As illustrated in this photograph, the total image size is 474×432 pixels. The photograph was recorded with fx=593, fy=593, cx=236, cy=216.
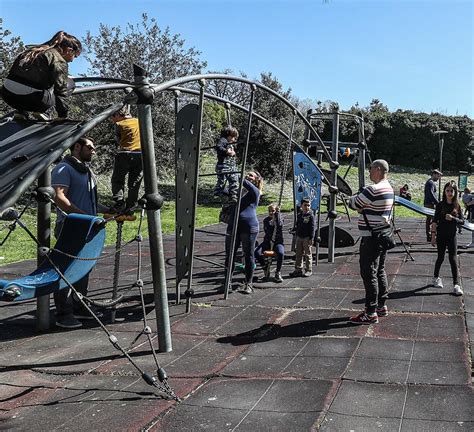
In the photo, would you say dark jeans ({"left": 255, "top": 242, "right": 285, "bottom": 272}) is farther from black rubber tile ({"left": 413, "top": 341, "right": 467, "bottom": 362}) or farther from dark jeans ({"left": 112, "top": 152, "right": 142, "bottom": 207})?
black rubber tile ({"left": 413, "top": 341, "right": 467, "bottom": 362})

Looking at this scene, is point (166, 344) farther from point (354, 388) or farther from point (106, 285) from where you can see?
point (106, 285)

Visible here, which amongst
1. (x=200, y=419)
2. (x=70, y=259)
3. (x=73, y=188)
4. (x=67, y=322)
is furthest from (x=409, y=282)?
(x=200, y=419)

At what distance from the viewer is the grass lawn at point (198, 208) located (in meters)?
12.1

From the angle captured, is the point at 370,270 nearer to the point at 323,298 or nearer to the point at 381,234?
the point at 381,234

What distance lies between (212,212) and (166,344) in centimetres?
1600

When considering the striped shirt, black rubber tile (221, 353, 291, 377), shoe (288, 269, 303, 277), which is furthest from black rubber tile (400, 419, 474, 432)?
shoe (288, 269, 303, 277)

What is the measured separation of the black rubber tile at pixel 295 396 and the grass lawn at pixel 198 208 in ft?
10.6

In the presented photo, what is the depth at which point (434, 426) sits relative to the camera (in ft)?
11.4

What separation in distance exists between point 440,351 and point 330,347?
2.98 feet

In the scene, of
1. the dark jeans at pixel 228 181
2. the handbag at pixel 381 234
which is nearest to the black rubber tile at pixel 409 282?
the handbag at pixel 381 234

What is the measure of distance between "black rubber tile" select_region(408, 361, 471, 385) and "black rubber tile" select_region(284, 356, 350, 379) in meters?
0.52

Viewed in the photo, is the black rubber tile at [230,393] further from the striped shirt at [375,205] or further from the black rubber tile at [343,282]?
the black rubber tile at [343,282]

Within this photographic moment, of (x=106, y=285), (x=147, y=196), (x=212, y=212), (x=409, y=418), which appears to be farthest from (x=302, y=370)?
(x=212, y=212)

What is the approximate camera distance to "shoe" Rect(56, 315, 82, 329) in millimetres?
5949
